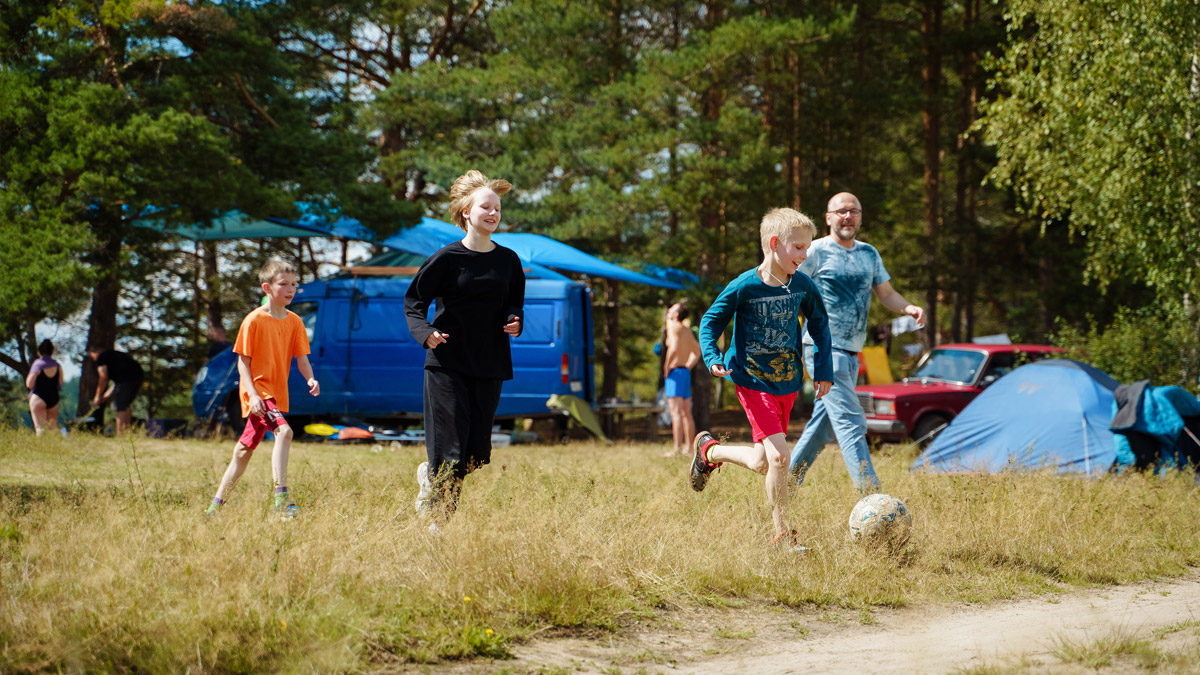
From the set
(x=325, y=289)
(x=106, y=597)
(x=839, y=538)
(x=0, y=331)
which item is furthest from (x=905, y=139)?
(x=106, y=597)

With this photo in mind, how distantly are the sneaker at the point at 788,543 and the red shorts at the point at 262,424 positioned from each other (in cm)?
290

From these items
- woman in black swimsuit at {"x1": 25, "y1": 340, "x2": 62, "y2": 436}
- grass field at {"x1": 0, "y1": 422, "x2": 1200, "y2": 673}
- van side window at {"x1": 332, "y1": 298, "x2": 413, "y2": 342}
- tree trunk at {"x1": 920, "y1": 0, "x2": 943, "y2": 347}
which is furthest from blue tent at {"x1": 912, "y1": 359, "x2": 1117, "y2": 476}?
tree trunk at {"x1": 920, "y1": 0, "x2": 943, "y2": 347}

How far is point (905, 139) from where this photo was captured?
30281 mm

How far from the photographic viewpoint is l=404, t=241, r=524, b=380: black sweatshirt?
513 centimetres

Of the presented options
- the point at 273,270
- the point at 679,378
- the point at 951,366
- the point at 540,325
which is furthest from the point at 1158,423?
the point at 540,325

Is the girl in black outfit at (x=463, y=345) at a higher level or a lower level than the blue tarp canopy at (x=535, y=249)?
lower

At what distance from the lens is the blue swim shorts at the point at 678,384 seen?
1234 cm

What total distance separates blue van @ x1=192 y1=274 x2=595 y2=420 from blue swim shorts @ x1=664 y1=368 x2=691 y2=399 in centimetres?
260

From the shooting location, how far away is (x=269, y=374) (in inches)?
250

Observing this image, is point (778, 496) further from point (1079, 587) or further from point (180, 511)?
point (180, 511)

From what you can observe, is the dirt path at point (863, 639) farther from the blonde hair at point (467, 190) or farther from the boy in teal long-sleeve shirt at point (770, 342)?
the blonde hair at point (467, 190)

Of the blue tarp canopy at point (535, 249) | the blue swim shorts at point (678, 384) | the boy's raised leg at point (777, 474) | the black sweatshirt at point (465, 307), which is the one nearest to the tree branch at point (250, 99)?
the blue tarp canopy at point (535, 249)

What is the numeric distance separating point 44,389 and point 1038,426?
12096 millimetres

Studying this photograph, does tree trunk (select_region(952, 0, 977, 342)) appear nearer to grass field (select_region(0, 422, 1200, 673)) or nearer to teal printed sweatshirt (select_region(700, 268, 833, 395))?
grass field (select_region(0, 422, 1200, 673))
